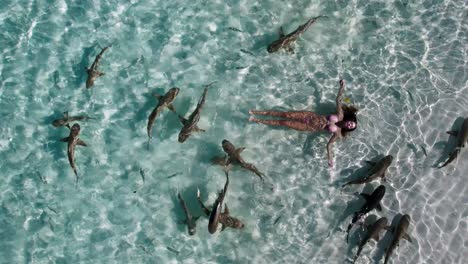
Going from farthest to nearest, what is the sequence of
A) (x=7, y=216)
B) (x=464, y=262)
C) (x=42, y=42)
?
1. (x=42, y=42)
2. (x=7, y=216)
3. (x=464, y=262)

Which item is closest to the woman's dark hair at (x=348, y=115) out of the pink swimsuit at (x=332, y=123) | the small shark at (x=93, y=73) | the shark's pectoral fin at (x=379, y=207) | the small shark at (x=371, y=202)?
the pink swimsuit at (x=332, y=123)

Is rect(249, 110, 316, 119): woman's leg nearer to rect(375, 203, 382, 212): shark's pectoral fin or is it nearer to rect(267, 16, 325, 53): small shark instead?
rect(267, 16, 325, 53): small shark

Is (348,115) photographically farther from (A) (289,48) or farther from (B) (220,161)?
(B) (220,161)

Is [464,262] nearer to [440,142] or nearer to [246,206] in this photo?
[440,142]

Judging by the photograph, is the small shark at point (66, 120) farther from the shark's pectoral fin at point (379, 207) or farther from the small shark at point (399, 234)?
the small shark at point (399, 234)

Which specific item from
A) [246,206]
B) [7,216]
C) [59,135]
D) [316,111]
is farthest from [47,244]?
[316,111]

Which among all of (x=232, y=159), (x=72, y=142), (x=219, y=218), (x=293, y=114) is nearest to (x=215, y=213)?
(x=219, y=218)
